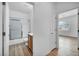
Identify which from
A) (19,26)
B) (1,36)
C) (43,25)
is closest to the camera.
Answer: (1,36)

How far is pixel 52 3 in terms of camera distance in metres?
2.25

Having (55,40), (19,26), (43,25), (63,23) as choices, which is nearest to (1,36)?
(19,26)

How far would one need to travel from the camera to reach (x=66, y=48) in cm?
237

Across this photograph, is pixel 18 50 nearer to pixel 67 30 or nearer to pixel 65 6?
pixel 67 30

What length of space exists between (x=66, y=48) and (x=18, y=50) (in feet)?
3.80

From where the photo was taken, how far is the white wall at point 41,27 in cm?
228

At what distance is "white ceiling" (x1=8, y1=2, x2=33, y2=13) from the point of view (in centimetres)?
219

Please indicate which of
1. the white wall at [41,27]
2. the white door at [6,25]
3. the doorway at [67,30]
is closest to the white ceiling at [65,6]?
the doorway at [67,30]

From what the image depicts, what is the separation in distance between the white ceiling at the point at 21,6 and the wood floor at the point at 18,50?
833 mm

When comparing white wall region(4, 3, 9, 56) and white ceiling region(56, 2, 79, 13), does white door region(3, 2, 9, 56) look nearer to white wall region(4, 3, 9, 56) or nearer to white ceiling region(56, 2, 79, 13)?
white wall region(4, 3, 9, 56)

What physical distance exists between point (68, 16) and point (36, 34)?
87 cm

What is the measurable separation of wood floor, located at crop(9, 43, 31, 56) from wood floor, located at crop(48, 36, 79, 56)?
22.3 inches

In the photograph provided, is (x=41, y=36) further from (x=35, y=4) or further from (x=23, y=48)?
(x=35, y=4)

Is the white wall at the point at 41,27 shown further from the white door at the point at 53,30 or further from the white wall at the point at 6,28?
the white wall at the point at 6,28
